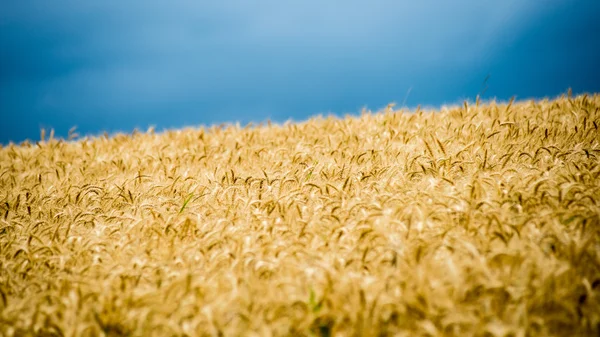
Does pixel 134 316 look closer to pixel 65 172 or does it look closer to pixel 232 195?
pixel 232 195

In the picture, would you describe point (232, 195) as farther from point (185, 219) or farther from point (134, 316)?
point (134, 316)

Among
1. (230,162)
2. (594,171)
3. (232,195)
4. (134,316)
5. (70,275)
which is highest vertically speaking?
(230,162)

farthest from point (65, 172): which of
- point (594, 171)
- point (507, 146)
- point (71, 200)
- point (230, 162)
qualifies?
point (594, 171)

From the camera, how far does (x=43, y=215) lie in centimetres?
411

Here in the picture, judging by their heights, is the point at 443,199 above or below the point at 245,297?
above

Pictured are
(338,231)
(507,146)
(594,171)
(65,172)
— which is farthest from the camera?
(65,172)

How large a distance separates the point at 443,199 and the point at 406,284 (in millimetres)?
1156

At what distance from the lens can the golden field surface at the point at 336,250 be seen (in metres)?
2.04

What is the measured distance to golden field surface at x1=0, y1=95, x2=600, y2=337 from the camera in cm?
204

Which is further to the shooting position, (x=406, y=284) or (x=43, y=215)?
(x=43, y=215)

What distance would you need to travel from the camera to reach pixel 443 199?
308 centimetres

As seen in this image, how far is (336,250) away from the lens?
2631mm

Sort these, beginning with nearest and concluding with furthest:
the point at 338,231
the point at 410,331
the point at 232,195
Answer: the point at 410,331 < the point at 338,231 < the point at 232,195

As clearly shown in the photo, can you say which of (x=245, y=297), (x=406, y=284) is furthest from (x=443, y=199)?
(x=245, y=297)
